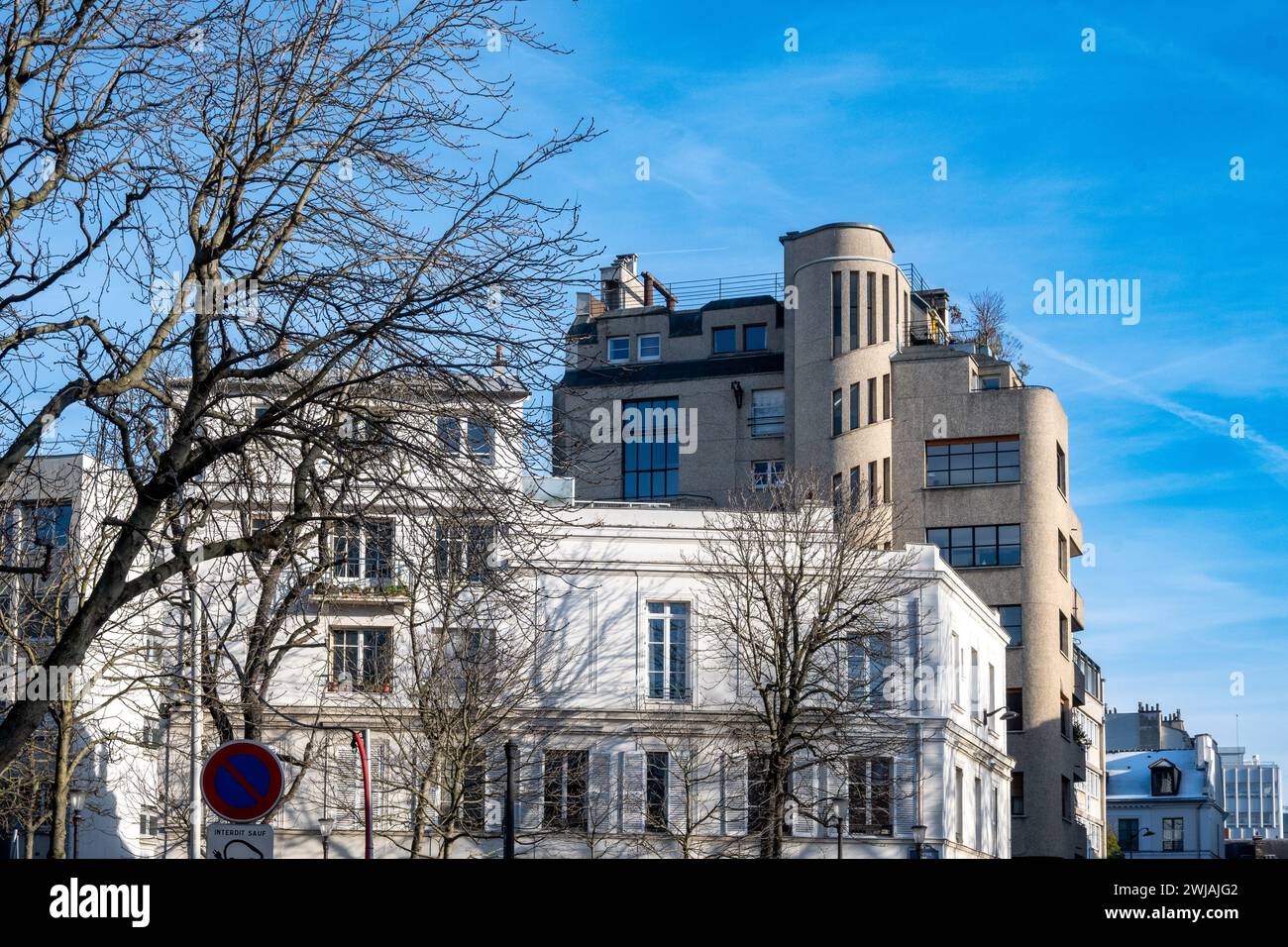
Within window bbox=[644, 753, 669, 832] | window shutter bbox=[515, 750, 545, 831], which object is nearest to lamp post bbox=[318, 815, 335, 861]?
window shutter bbox=[515, 750, 545, 831]

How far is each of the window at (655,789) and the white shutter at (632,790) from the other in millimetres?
152

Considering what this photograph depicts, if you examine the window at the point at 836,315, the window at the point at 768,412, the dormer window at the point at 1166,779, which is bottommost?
the dormer window at the point at 1166,779

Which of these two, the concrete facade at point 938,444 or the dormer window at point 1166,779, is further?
the dormer window at point 1166,779

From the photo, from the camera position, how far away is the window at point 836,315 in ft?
219

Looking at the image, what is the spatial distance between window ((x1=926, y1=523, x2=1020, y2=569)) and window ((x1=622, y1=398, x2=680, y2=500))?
1322 cm

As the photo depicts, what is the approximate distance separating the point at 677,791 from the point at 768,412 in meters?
29.9

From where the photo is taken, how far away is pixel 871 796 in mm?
44531

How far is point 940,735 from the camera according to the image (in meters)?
46.5

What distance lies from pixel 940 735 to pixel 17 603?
1072 inches

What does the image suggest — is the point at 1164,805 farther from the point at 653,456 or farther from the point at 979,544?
the point at 653,456

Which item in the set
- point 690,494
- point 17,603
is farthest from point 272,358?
point 690,494

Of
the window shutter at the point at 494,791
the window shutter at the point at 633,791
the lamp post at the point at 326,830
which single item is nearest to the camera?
the lamp post at the point at 326,830

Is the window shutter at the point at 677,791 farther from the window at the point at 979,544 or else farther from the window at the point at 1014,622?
the window at the point at 979,544

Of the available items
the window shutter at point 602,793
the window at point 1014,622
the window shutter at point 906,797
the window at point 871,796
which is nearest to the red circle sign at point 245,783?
the window shutter at point 602,793
